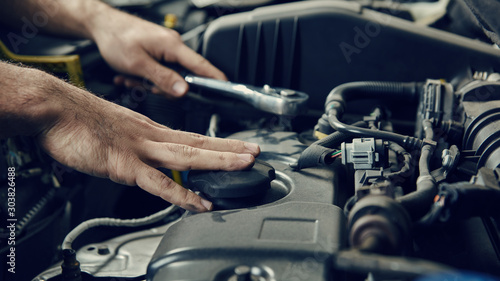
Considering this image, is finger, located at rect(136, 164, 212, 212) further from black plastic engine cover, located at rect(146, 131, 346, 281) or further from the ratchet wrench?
the ratchet wrench

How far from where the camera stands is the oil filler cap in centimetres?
72

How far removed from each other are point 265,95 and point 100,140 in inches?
13.7

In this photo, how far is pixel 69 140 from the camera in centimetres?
83

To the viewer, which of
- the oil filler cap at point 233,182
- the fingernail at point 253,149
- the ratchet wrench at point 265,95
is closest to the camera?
the oil filler cap at point 233,182

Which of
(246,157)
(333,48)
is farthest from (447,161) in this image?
(333,48)

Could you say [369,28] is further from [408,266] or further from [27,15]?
[27,15]

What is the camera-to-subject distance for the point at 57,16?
1.35 metres

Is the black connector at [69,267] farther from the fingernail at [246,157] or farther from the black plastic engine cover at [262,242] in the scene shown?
the fingernail at [246,157]

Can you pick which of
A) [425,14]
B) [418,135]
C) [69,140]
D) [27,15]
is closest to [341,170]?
[418,135]

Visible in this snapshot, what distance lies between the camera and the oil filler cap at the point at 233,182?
0.72 meters

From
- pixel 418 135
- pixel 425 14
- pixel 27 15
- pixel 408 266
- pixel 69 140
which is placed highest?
pixel 425 14

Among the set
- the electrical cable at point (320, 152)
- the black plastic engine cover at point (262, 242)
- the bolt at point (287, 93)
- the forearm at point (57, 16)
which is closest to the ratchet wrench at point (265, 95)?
the bolt at point (287, 93)

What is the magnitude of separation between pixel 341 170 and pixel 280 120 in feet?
0.77

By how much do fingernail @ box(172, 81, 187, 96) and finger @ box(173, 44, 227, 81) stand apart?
0.04m
